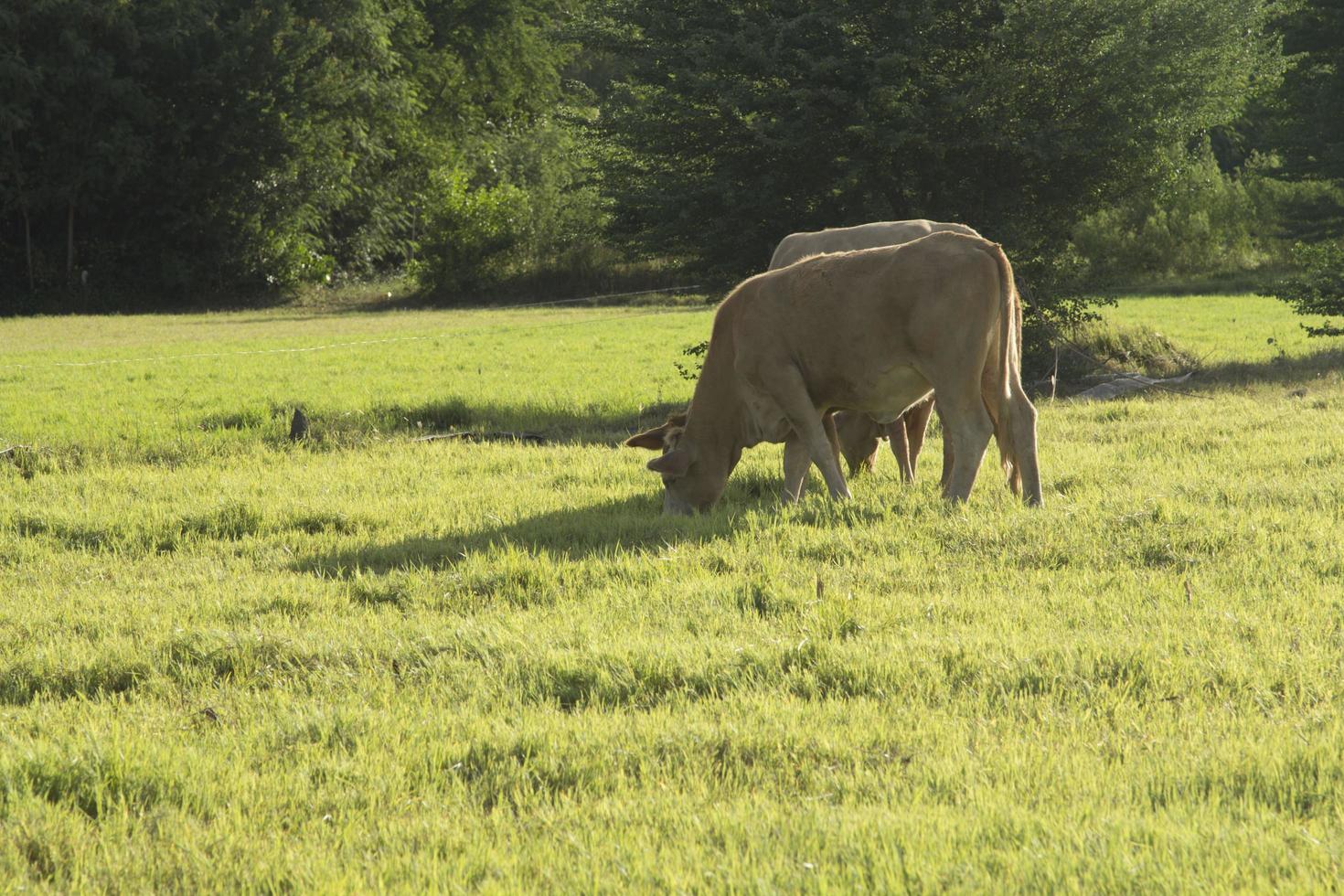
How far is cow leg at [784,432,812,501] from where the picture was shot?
9.41m

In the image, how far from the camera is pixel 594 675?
535 centimetres

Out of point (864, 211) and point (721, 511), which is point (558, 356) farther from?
point (721, 511)

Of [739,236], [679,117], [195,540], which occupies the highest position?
[679,117]

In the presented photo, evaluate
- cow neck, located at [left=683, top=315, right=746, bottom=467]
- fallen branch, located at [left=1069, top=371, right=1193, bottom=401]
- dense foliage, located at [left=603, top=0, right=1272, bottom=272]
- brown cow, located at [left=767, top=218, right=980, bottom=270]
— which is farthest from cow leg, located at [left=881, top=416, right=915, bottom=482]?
dense foliage, located at [left=603, top=0, right=1272, bottom=272]

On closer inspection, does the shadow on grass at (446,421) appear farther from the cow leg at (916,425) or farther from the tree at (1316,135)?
the tree at (1316,135)

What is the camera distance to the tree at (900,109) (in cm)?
1588

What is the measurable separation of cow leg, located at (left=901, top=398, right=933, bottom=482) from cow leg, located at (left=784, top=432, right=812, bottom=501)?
1526 mm

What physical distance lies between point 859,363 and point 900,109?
788 centimetres

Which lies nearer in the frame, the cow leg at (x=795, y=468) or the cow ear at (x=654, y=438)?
the cow leg at (x=795, y=468)

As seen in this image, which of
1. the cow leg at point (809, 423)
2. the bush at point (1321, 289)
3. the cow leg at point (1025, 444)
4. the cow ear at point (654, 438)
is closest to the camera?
the cow leg at point (1025, 444)

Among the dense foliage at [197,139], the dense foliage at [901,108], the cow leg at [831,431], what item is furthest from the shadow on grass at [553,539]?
the dense foliage at [197,139]

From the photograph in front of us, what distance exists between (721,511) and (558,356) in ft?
50.0

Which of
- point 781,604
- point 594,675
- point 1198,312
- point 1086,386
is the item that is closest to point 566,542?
point 781,604

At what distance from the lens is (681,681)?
5281 mm
